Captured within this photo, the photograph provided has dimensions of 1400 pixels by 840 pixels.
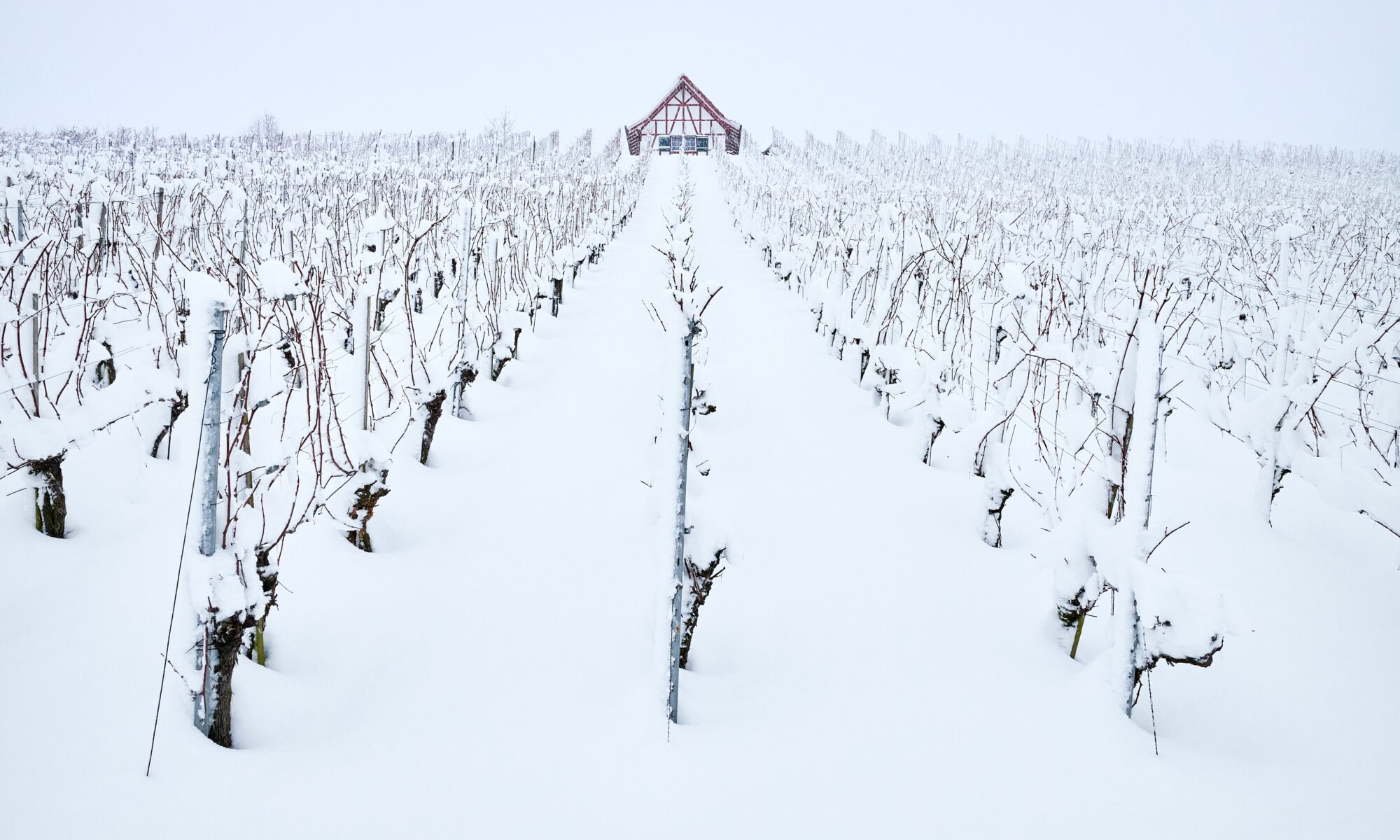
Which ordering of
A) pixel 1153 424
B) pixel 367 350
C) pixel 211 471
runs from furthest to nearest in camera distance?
pixel 367 350 < pixel 1153 424 < pixel 211 471

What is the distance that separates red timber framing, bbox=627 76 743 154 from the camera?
3209cm

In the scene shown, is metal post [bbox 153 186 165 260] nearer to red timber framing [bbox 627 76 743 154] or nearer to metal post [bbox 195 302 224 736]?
metal post [bbox 195 302 224 736]

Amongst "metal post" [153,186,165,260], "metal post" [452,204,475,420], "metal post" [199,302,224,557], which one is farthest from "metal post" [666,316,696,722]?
"metal post" [153,186,165,260]

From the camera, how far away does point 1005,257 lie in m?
8.28

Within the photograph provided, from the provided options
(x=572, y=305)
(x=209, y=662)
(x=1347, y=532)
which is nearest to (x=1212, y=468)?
(x=1347, y=532)

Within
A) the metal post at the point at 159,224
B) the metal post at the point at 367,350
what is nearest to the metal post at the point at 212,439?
the metal post at the point at 367,350

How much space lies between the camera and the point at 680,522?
5.69ft

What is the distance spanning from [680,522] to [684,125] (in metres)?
32.7

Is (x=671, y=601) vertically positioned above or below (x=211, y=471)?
below

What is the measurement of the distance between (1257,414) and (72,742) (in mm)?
3391

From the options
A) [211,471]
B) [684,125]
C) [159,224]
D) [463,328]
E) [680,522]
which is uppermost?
[684,125]

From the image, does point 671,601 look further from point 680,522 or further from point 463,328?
point 463,328

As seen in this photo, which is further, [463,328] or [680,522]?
[463,328]

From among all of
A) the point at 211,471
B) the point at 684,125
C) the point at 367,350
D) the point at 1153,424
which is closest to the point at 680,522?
the point at 211,471
